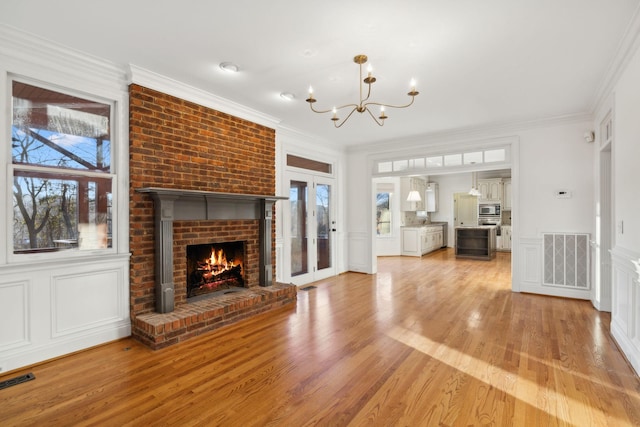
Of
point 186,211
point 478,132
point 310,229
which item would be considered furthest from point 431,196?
point 186,211

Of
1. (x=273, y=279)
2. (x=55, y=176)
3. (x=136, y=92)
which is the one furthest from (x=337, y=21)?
(x=273, y=279)

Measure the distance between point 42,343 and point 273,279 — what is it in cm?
265

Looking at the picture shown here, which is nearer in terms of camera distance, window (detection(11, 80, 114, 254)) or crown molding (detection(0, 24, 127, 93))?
crown molding (detection(0, 24, 127, 93))

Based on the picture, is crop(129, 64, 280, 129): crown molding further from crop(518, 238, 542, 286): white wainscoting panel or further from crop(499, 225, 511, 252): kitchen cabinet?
crop(499, 225, 511, 252): kitchen cabinet

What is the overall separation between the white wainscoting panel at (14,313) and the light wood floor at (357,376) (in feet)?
1.04

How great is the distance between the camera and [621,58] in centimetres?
294

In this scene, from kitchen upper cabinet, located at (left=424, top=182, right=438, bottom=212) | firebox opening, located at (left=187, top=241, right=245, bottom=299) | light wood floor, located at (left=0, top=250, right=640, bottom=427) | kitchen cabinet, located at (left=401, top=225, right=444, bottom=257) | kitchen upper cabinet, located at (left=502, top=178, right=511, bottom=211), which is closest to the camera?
light wood floor, located at (left=0, top=250, right=640, bottom=427)

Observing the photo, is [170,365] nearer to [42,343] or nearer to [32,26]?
[42,343]

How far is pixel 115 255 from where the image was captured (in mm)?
3266

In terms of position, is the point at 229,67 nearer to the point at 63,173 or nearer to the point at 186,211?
the point at 186,211

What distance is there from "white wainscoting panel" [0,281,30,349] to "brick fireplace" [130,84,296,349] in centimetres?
83

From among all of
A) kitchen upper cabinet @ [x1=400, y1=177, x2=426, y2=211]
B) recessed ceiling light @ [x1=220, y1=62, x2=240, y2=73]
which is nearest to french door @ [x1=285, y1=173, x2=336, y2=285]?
recessed ceiling light @ [x1=220, y1=62, x2=240, y2=73]

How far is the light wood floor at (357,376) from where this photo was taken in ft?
6.84

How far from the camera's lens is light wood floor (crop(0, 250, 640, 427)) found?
6.84ft
